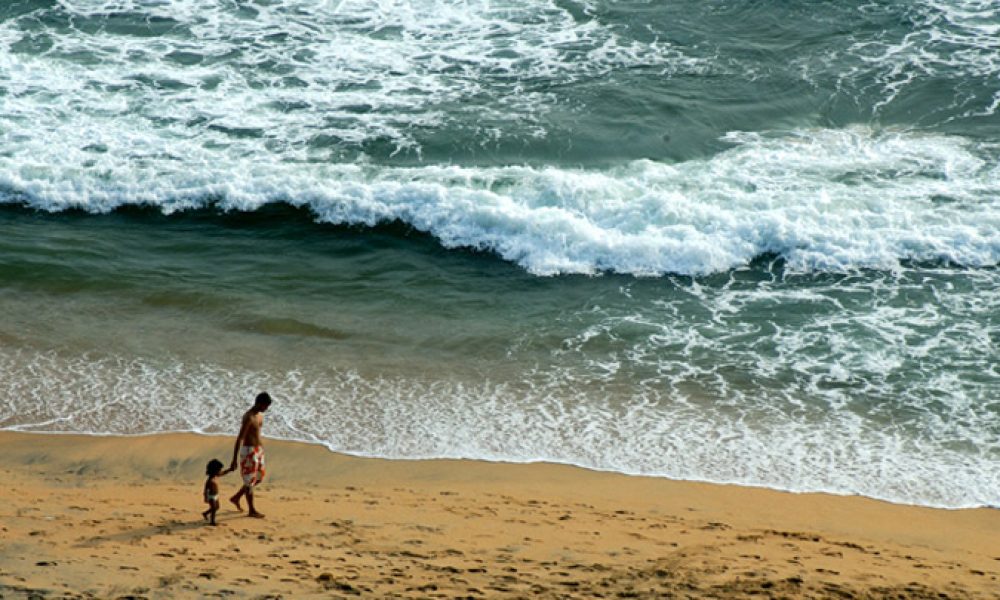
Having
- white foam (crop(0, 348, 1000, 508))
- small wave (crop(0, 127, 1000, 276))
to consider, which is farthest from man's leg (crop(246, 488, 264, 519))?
small wave (crop(0, 127, 1000, 276))

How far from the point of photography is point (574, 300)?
47.4ft

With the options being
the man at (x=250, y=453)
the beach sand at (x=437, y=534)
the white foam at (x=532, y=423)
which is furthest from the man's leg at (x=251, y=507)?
the white foam at (x=532, y=423)

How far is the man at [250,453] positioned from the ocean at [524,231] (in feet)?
6.15

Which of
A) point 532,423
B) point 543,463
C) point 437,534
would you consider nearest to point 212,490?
point 437,534

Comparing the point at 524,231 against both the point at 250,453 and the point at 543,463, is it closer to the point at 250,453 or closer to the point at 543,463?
the point at 543,463

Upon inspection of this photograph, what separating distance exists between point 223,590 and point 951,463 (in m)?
7.00

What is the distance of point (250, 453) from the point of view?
962cm

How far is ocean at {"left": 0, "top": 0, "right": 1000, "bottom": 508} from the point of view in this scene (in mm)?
11969

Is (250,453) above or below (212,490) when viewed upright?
above

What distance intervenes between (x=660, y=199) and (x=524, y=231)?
1926 mm

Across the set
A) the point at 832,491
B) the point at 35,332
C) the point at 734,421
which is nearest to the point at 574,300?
the point at 734,421

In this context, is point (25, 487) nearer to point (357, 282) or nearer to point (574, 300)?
point (357, 282)

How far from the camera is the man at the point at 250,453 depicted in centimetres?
950

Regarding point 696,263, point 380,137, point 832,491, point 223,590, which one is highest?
point 380,137
